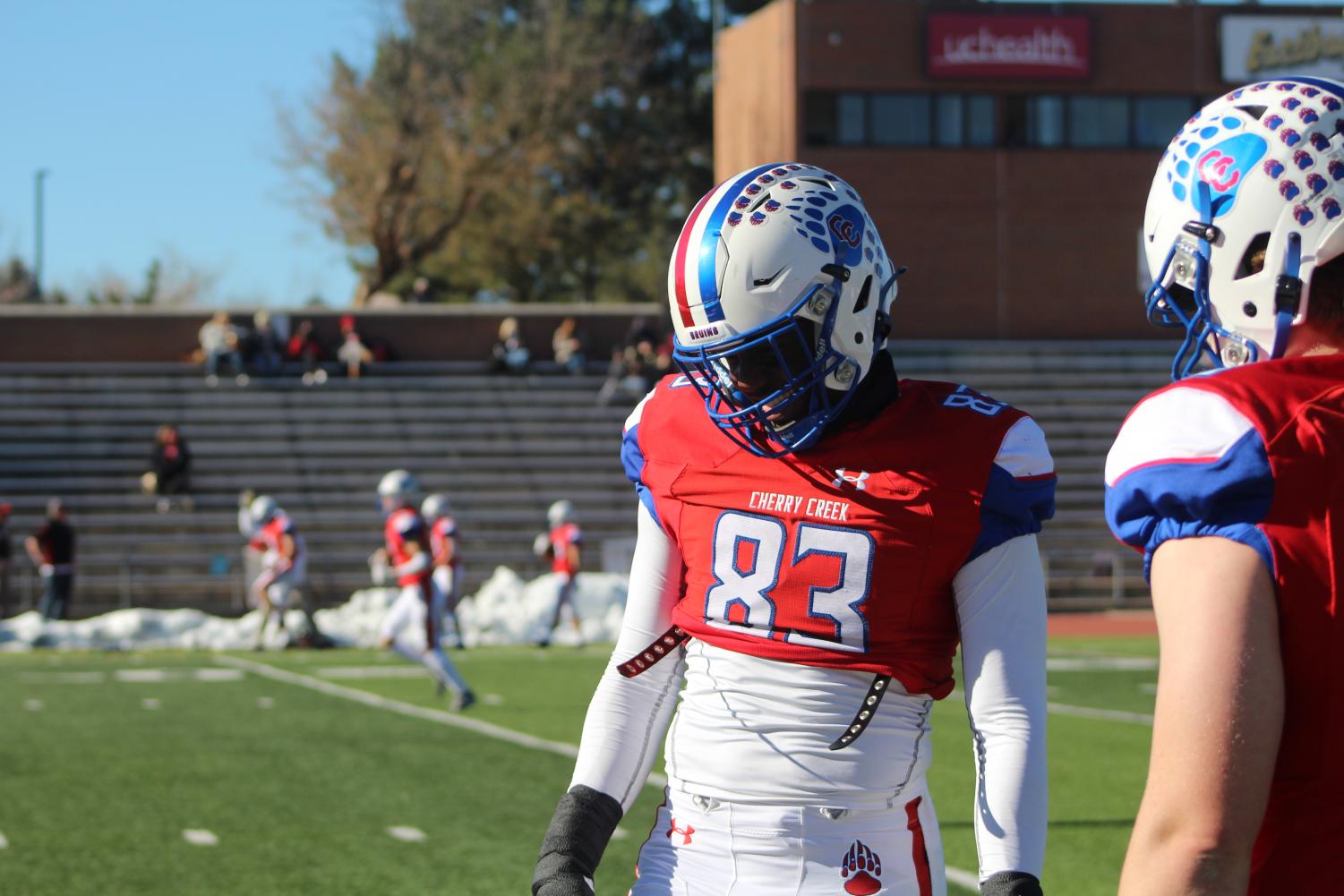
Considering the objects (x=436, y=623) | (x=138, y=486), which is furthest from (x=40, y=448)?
(x=436, y=623)

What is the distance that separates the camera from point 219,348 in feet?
92.9

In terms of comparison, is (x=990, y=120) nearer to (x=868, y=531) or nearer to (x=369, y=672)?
(x=369, y=672)

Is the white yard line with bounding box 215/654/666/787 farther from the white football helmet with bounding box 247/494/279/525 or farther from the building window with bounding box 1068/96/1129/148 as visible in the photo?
the building window with bounding box 1068/96/1129/148

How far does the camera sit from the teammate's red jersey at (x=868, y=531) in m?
2.62

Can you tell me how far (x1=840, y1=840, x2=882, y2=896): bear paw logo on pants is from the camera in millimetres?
2549

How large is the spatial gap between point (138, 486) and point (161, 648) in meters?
6.03

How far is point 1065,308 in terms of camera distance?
109ft

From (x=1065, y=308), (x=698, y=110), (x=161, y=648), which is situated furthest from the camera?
(x=698, y=110)

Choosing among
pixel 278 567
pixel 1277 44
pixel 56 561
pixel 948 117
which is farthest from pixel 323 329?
pixel 1277 44

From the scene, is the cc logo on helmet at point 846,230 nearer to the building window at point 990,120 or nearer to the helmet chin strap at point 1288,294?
the helmet chin strap at point 1288,294

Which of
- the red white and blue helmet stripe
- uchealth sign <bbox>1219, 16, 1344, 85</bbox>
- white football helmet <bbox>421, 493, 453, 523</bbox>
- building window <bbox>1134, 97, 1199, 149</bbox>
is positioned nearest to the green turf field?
white football helmet <bbox>421, 493, 453, 523</bbox>

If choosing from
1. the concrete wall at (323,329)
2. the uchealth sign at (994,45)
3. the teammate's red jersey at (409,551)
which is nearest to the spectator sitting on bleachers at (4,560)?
the concrete wall at (323,329)

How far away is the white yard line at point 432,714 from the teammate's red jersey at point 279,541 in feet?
5.70

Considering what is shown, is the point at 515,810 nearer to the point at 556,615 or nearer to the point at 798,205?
the point at 798,205
